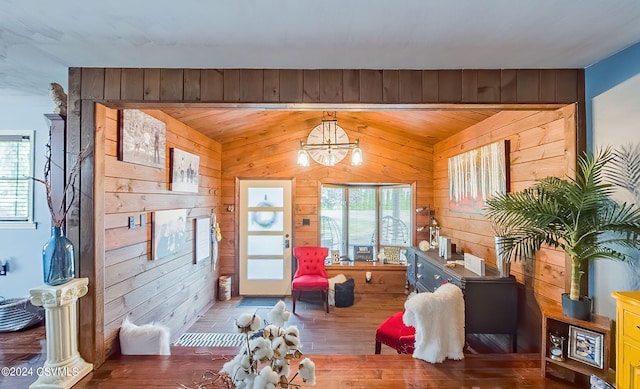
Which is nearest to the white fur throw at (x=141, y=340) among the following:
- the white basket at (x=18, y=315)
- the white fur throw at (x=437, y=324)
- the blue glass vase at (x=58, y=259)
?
the blue glass vase at (x=58, y=259)

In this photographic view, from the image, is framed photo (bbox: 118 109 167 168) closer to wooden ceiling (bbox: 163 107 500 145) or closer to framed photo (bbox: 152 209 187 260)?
wooden ceiling (bbox: 163 107 500 145)

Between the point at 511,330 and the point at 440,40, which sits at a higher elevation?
the point at 440,40

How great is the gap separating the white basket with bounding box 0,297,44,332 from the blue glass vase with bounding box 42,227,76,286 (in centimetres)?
141

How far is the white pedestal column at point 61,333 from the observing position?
1950 mm

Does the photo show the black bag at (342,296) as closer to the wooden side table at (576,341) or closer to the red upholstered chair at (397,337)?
the red upholstered chair at (397,337)

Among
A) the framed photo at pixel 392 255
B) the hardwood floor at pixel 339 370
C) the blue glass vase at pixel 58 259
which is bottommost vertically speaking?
the hardwood floor at pixel 339 370

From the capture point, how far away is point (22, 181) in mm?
3211

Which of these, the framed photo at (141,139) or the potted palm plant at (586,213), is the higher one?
the framed photo at (141,139)

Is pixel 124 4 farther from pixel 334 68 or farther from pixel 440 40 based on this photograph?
pixel 440 40

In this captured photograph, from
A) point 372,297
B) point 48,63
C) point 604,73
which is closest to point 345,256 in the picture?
point 372,297

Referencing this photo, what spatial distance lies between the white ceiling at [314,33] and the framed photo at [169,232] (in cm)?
148

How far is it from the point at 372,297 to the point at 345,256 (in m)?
0.82

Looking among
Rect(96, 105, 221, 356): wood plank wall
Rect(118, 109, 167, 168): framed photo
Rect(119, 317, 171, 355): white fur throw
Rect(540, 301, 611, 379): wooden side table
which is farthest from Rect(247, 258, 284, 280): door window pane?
Rect(540, 301, 611, 379): wooden side table

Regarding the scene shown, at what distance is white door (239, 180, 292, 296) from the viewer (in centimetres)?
512
